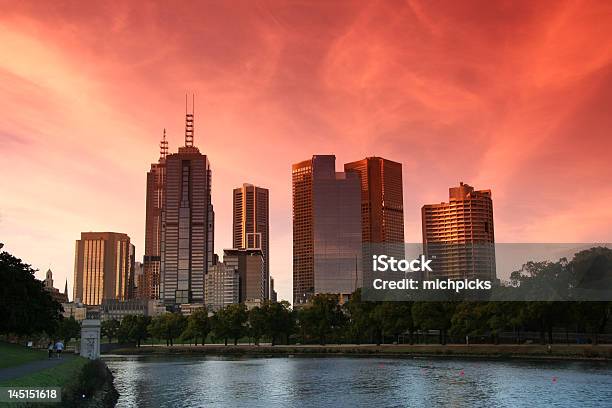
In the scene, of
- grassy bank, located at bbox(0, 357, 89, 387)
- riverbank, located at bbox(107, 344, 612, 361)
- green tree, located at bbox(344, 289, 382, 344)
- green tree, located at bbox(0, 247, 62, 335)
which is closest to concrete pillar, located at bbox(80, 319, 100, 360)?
green tree, located at bbox(0, 247, 62, 335)

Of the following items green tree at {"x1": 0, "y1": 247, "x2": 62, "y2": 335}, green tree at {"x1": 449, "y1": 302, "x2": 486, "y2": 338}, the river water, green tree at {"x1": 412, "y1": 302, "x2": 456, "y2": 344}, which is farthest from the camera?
green tree at {"x1": 412, "y1": 302, "x2": 456, "y2": 344}

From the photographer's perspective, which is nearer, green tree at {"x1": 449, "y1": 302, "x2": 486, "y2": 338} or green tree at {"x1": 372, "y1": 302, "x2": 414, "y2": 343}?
green tree at {"x1": 449, "y1": 302, "x2": 486, "y2": 338}

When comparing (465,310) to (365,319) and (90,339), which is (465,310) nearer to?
(365,319)

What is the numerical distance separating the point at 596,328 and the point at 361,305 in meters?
72.5

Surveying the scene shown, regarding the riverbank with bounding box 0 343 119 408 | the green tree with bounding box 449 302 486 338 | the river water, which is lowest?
the river water

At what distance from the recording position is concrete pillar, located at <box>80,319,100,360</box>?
377 feet

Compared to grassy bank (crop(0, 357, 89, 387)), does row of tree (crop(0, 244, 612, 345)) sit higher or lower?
higher

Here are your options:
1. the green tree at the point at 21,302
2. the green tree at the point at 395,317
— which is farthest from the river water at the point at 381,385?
the green tree at the point at 395,317

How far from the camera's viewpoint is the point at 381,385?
91.3 meters

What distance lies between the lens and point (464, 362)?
13100 cm

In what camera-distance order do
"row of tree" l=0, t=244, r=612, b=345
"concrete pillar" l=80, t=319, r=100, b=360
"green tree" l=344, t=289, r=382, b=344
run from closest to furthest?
"row of tree" l=0, t=244, r=612, b=345
"concrete pillar" l=80, t=319, r=100, b=360
"green tree" l=344, t=289, r=382, b=344

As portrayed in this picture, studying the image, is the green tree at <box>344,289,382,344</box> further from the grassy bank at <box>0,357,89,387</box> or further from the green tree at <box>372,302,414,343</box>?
the grassy bank at <box>0,357,89,387</box>

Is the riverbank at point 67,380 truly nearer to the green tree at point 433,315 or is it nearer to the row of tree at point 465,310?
the row of tree at point 465,310

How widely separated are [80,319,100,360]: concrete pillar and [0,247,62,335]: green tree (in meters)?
7.61
